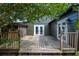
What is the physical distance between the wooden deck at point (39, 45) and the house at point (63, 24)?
11cm

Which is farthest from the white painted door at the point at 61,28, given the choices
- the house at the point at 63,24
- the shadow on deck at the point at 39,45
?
the shadow on deck at the point at 39,45

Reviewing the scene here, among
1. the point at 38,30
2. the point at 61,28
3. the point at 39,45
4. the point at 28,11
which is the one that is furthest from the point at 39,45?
the point at 28,11

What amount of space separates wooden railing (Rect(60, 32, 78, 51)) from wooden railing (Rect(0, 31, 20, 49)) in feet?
2.25

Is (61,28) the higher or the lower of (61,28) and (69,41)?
the higher

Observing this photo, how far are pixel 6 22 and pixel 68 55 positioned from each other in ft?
3.52

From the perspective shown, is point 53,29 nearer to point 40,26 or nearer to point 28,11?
point 40,26

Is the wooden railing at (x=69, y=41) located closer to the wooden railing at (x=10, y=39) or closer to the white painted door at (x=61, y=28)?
the white painted door at (x=61, y=28)

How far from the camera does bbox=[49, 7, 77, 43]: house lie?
487 centimetres

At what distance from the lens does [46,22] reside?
4.89 metres

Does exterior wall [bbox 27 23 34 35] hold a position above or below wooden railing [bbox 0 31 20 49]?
above

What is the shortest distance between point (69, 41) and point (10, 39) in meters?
0.90

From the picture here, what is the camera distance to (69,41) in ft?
16.1

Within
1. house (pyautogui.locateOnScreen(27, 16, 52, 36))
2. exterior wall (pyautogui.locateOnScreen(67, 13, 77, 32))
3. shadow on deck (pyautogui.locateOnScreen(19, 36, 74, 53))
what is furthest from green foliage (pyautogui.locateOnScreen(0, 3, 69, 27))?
shadow on deck (pyautogui.locateOnScreen(19, 36, 74, 53))

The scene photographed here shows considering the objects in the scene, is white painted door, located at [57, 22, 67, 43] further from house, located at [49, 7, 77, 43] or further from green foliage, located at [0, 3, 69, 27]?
green foliage, located at [0, 3, 69, 27]
